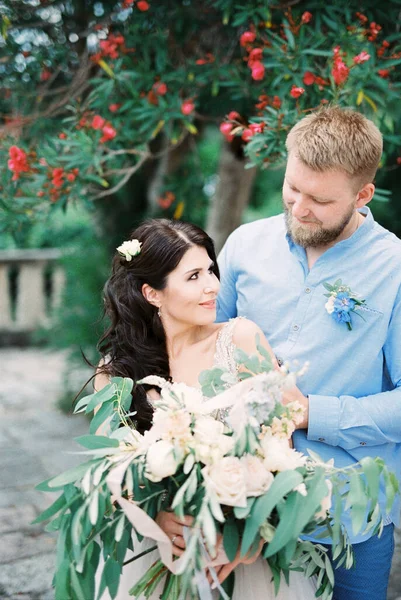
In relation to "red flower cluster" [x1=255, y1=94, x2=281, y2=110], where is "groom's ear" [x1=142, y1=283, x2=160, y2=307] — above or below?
below

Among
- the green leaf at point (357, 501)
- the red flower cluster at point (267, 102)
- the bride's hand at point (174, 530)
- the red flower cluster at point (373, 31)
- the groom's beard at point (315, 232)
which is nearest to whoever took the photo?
the green leaf at point (357, 501)

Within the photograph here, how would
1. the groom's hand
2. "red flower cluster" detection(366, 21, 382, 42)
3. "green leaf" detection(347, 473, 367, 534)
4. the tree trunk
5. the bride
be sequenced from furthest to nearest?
the tree trunk, "red flower cluster" detection(366, 21, 382, 42), the bride, the groom's hand, "green leaf" detection(347, 473, 367, 534)

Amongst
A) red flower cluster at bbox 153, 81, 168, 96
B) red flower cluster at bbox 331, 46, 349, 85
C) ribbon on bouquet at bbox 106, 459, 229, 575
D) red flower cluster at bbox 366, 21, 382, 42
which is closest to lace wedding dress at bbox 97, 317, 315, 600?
ribbon on bouquet at bbox 106, 459, 229, 575

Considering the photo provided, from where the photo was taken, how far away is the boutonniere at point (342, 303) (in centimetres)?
218

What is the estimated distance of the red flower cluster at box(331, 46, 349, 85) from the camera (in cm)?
277

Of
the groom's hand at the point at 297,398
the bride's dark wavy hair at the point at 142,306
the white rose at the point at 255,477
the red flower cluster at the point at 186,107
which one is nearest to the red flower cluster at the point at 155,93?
the red flower cluster at the point at 186,107

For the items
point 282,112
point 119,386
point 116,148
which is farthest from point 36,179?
point 119,386

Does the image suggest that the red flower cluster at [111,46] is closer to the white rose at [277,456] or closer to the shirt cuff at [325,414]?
the shirt cuff at [325,414]

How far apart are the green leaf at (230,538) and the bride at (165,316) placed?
0.59 meters

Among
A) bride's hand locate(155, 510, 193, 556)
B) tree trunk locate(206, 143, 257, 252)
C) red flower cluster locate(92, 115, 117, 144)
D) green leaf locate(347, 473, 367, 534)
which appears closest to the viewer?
green leaf locate(347, 473, 367, 534)

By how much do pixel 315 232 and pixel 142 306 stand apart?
0.65m

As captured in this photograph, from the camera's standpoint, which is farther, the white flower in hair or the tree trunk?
the tree trunk

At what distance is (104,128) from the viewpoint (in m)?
3.34

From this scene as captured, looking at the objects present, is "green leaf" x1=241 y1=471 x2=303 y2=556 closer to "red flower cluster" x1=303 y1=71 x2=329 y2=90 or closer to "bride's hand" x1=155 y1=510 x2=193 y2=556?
"bride's hand" x1=155 y1=510 x2=193 y2=556
